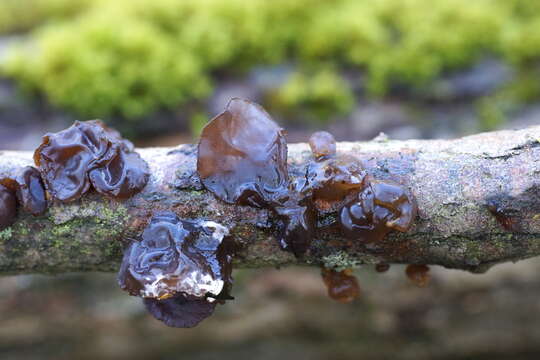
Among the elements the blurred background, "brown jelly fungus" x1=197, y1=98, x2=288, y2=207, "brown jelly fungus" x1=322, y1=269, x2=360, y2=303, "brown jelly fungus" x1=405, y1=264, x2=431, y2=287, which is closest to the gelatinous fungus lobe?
"brown jelly fungus" x1=197, y1=98, x2=288, y2=207

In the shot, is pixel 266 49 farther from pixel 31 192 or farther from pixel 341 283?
pixel 31 192

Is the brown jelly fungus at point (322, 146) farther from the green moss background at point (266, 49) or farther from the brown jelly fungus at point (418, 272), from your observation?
the green moss background at point (266, 49)

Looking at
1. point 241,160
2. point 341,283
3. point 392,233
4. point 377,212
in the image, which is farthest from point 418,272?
point 241,160

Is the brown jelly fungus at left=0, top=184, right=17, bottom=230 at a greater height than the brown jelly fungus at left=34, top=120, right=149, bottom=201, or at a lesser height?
lesser

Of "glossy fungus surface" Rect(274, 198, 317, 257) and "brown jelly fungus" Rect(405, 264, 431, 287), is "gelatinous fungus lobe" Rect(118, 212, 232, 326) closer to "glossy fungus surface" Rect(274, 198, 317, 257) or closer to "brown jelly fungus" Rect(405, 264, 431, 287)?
"glossy fungus surface" Rect(274, 198, 317, 257)

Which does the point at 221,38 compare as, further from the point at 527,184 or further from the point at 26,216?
the point at 527,184

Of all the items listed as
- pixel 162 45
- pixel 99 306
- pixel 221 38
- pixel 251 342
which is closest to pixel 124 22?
pixel 162 45
